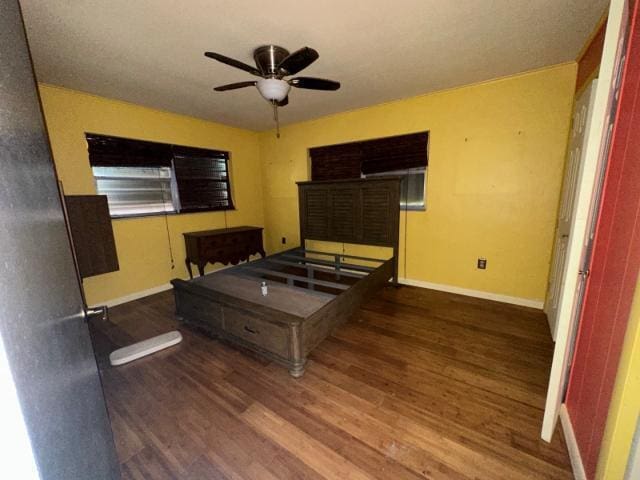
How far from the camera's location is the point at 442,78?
2568mm

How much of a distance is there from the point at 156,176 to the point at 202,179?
61cm

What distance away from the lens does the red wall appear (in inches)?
37.6

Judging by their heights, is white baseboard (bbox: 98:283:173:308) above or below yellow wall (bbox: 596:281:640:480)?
below

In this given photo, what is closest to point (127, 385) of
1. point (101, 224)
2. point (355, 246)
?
point (101, 224)

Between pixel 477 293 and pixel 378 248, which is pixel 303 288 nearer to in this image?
pixel 378 248

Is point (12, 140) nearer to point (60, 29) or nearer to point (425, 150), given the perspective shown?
point (60, 29)

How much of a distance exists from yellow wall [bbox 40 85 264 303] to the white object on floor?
126 cm

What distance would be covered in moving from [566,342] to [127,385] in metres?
2.60

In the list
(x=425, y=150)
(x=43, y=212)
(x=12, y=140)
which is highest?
(x=425, y=150)

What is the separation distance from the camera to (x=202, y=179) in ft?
12.8

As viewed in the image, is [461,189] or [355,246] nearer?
[461,189]

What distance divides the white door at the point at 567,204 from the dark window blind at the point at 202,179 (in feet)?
13.7

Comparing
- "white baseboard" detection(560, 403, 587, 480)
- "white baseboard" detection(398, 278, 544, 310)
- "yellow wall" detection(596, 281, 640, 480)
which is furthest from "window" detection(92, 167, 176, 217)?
"white baseboard" detection(560, 403, 587, 480)

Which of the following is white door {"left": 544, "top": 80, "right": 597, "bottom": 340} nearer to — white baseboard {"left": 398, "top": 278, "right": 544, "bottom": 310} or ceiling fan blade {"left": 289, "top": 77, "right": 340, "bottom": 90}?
white baseboard {"left": 398, "top": 278, "right": 544, "bottom": 310}
